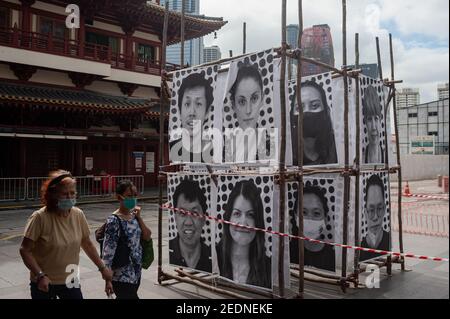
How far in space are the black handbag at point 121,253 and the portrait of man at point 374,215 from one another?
3.97m

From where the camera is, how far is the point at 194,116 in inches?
239

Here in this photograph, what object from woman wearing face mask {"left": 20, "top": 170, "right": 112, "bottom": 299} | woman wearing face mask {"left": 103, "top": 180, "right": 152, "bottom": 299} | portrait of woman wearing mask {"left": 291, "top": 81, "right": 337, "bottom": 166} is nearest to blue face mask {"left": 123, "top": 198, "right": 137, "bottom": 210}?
woman wearing face mask {"left": 103, "top": 180, "right": 152, "bottom": 299}

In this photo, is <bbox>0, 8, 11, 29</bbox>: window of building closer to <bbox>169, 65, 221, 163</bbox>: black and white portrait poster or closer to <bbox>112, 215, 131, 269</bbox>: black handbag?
<bbox>169, 65, 221, 163</bbox>: black and white portrait poster

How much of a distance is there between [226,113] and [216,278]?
2439 millimetres

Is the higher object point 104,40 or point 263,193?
point 104,40

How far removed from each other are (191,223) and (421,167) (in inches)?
1470

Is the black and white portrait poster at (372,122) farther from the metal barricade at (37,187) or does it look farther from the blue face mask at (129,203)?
the metal barricade at (37,187)

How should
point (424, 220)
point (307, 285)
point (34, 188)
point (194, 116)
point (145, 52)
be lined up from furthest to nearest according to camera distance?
point (145, 52), point (34, 188), point (424, 220), point (307, 285), point (194, 116)

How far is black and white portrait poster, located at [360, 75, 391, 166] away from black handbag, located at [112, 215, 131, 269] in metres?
3.95

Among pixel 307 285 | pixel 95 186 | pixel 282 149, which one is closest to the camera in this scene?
pixel 282 149

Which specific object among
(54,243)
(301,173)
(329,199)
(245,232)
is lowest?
(245,232)

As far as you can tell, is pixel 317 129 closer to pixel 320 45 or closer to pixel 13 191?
pixel 13 191

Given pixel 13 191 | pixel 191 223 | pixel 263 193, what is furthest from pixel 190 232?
pixel 13 191
